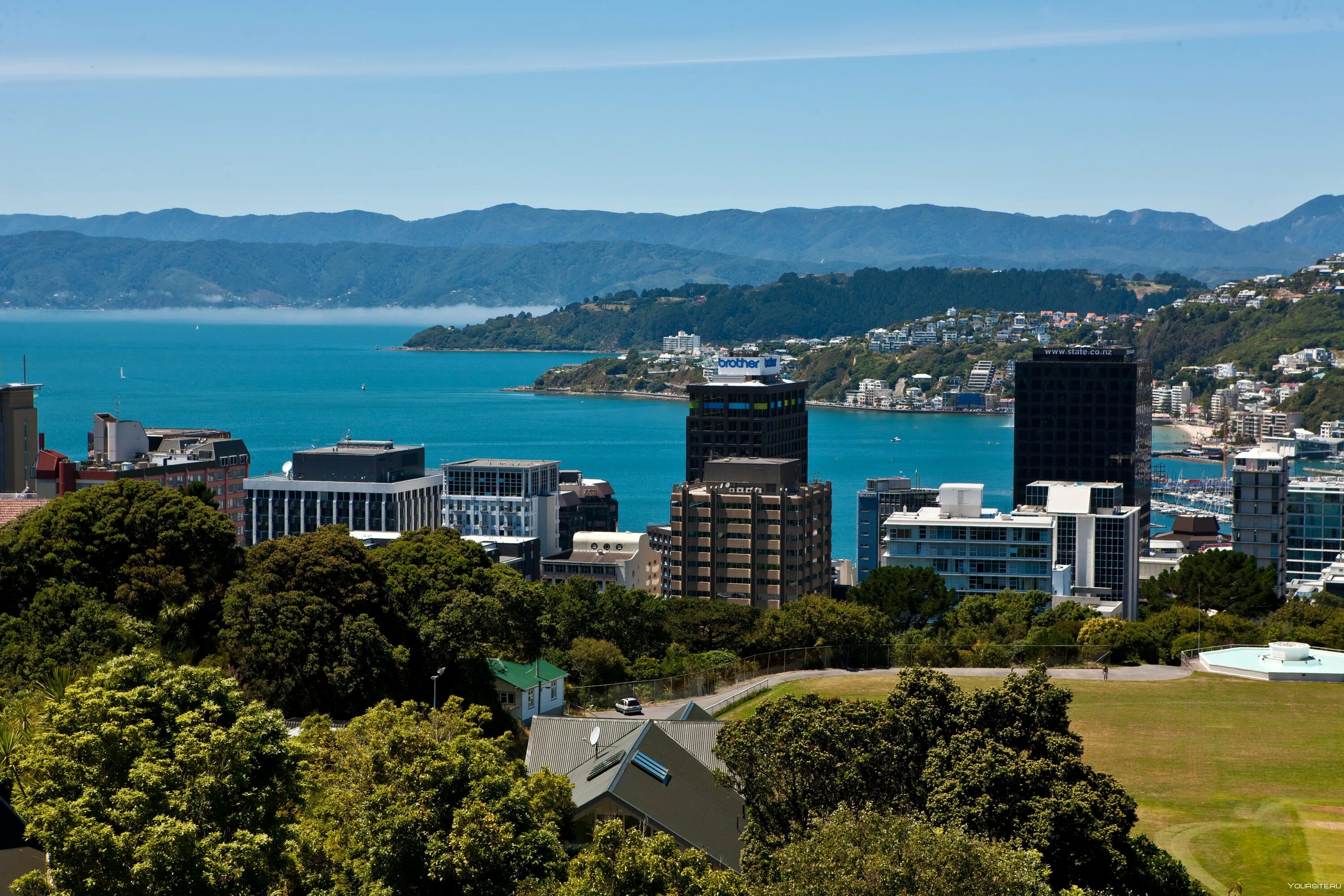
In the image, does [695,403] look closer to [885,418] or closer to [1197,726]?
[1197,726]

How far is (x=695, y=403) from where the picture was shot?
286ft

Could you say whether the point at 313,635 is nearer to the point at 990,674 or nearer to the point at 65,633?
the point at 65,633

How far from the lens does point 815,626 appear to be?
34.6 m

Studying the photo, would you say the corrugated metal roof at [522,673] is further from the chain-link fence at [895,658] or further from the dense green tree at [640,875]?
the dense green tree at [640,875]

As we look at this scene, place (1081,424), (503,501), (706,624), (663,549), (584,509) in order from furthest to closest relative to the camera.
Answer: (1081,424)
(584,509)
(503,501)
(663,549)
(706,624)

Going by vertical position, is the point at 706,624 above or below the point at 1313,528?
above

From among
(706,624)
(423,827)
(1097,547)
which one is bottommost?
(1097,547)

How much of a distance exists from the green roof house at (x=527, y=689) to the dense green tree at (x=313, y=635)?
2.32m

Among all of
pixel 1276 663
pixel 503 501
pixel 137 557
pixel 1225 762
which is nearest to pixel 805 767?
pixel 1225 762

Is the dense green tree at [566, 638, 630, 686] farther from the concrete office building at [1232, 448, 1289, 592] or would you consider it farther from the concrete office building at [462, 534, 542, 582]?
the concrete office building at [1232, 448, 1289, 592]

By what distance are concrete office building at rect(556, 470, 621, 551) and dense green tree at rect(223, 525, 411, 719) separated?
55.0m

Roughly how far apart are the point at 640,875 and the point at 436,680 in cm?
1286

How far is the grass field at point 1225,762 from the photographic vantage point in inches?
714

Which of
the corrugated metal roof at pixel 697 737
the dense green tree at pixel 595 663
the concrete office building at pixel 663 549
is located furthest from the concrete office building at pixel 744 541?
the corrugated metal roof at pixel 697 737
